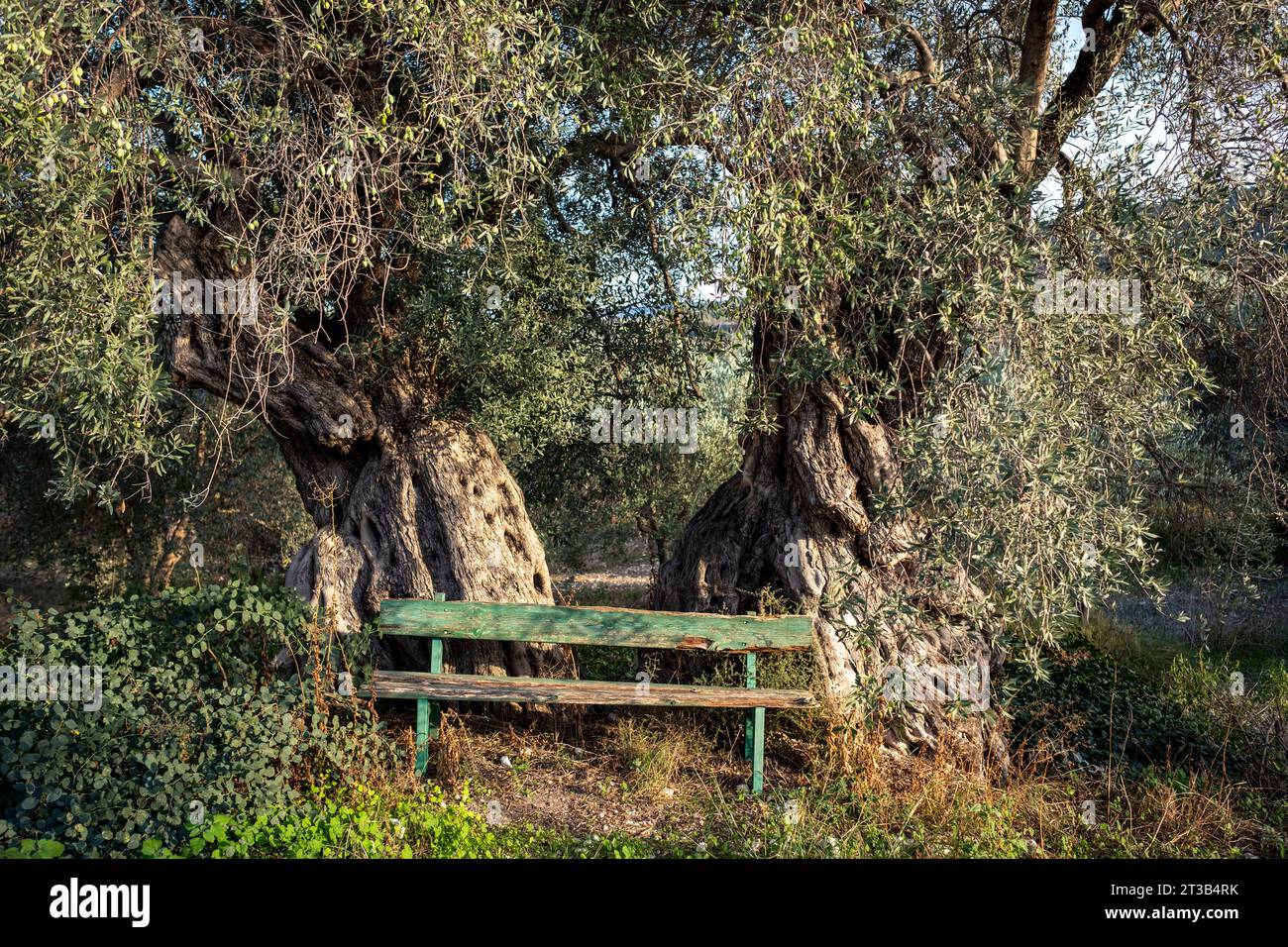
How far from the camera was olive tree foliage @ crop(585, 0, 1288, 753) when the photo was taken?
5.33 m

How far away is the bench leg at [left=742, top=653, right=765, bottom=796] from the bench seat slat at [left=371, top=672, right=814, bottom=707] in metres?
0.11

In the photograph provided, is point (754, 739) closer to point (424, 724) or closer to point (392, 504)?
point (424, 724)

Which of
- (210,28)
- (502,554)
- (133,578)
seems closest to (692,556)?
(502,554)

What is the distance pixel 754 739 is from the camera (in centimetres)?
656

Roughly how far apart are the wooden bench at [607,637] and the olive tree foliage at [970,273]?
764mm

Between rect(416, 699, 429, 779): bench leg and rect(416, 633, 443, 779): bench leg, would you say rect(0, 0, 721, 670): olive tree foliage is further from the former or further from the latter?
rect(416, 699, 429, 779): bench leg

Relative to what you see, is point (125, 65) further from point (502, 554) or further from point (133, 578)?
point (133, 578)

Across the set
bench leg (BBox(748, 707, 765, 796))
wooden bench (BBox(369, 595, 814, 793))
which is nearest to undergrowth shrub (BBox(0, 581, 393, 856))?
wooden bench (BBox(369, 595, 814, 793))

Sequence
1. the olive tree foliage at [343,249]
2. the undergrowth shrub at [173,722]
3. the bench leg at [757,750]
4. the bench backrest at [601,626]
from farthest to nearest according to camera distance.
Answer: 1. the bench backrest at [601,626]
2. the bench leg at [757,750]
3. the olive tree foliage at [343,249]
4. the undergrowth shrub at [173,722]

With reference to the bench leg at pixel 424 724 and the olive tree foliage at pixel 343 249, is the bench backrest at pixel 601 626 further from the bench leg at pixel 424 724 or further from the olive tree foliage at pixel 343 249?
the olive tree foliage at pixel 343 249

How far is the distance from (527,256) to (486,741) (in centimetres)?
369

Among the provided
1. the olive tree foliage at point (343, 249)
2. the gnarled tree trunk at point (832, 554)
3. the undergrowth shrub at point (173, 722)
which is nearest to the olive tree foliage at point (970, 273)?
the gnarled tree trunk at point (832, 554)

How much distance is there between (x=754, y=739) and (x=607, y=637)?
4.10ft

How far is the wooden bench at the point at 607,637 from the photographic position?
21.3 feet
